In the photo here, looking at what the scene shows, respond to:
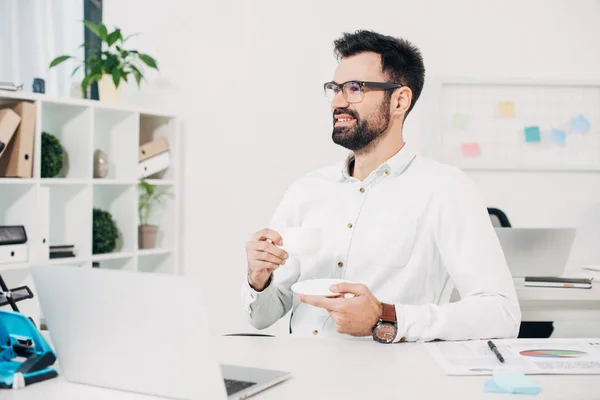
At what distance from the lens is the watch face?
1.47 m

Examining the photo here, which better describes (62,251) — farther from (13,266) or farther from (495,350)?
(495,350)

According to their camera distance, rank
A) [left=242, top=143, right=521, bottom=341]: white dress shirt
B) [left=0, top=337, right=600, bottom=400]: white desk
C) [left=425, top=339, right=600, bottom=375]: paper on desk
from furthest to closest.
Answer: [left=242, top=143, right=521, bottom=341]: white dress shirt < [left=425, top=339, right=600, bottom=375]: paper on desk < [left=0, top=337, right=600, bottom=400]: white desk

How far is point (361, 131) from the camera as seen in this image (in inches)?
79.2

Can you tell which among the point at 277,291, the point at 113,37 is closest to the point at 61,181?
the point at 113,37

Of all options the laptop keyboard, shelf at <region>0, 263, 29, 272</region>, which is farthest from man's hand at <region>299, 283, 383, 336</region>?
shelf at <region>0, 263, 29, 272</region>

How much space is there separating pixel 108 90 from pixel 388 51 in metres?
1.92

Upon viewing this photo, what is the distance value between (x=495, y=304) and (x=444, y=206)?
0.34 m

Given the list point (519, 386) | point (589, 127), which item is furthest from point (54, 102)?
point (589, 127)

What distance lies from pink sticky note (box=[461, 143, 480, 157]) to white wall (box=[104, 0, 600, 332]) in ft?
0.39

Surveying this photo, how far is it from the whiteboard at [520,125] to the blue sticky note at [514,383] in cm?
267

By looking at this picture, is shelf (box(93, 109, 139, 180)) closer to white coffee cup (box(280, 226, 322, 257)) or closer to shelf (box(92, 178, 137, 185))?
shelf (box(92, 178, 137, 185))

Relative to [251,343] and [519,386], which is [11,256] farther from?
[519,386]

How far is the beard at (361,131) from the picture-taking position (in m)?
2.01

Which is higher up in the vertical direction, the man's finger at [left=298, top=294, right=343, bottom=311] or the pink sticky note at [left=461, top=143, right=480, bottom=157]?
the pink sticky note at [left=461, top=143, right=480, bottom=157]
